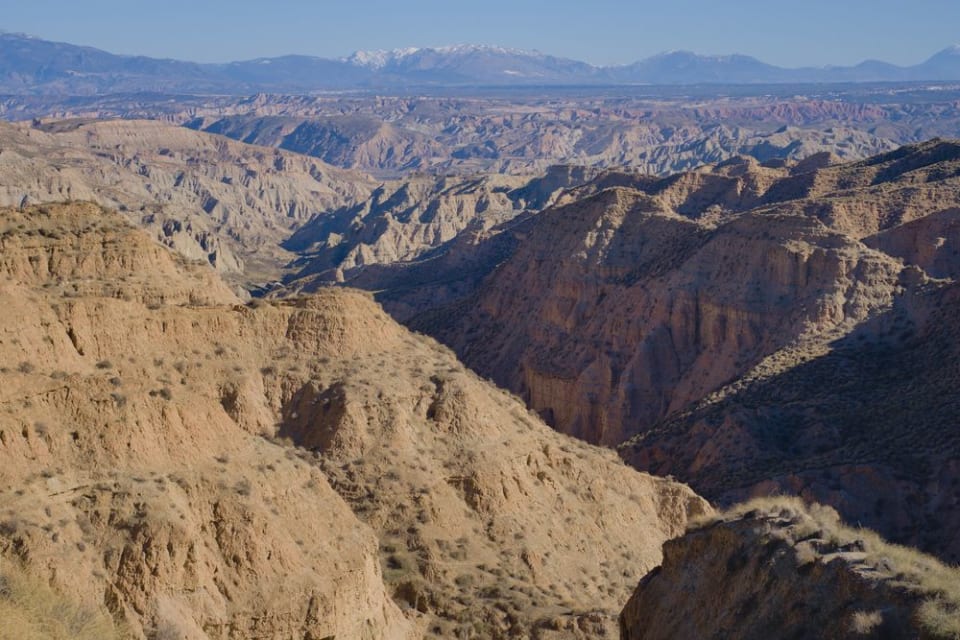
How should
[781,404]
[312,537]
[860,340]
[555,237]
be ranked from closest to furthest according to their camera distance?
[312,537]
[781,404]
[860,340]
[555,237]

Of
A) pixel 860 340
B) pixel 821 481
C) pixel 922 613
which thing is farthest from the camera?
pixel 860 340

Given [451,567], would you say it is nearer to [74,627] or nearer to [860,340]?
[74,627]

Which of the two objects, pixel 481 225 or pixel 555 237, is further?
pixel 481 225

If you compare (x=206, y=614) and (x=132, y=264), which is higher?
(x=132, y=264)

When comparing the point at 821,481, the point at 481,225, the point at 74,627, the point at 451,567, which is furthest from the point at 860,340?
the point at 481,225

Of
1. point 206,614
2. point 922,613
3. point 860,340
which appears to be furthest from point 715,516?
point 860,340

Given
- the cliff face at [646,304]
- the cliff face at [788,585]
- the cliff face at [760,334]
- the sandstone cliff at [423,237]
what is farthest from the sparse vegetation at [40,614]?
the sandstone cliff at [423,237]

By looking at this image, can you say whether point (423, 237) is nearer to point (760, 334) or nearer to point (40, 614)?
point (760, 334)

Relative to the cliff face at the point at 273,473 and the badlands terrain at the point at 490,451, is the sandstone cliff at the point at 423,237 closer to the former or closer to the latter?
the badlands terrain at the point at 490,451

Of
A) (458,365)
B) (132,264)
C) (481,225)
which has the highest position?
(132,264)
